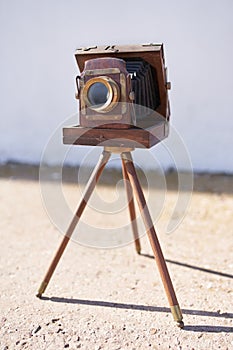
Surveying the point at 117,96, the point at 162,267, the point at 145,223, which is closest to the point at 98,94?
the point at 117,96

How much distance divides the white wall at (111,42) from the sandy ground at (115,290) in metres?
1.29

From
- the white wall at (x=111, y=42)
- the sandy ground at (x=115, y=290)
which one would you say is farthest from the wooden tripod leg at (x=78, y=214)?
Answer: the white wall at (x=111, y=42)

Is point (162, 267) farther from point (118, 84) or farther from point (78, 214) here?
point (118, 84)

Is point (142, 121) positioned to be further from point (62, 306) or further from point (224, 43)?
point (224, 43)

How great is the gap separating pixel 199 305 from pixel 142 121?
898 millimetres

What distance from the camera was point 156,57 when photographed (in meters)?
1.88

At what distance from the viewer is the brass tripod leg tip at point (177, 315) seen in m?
1.84

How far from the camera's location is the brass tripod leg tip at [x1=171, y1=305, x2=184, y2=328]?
1.84 meters

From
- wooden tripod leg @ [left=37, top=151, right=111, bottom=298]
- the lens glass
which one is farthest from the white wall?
the lens glass

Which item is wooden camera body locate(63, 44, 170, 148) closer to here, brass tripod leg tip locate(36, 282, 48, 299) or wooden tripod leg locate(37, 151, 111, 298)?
wooden tripod leg locate(37, 151, 111, 298)

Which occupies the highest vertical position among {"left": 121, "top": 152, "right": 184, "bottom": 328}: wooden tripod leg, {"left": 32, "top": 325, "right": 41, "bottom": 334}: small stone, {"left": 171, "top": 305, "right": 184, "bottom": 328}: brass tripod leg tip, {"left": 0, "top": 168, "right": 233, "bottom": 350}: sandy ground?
{"left": 121, "top": 152, "right": 184, "bottom": 328}: wooden tripod leg

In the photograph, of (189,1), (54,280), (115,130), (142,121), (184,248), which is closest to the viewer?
(115,130)

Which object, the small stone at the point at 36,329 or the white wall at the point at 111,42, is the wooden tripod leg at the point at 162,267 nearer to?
the small stone at the point at 36,329

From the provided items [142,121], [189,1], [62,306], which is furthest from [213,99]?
[62,306]
